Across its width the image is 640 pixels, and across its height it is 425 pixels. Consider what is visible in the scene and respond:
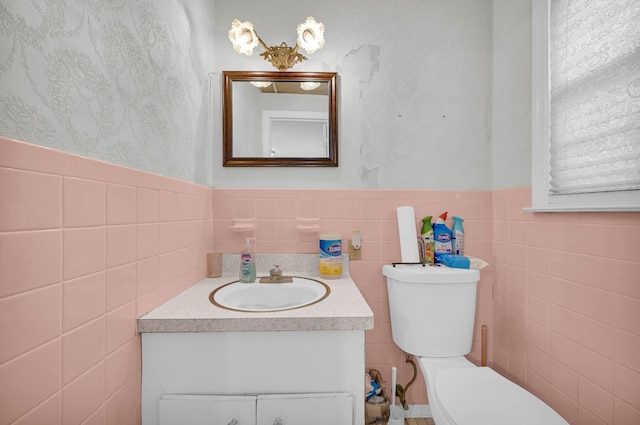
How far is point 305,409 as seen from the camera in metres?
0.83

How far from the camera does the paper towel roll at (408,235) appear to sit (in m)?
1.39

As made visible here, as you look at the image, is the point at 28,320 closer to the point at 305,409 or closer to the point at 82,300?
the point at 82,300

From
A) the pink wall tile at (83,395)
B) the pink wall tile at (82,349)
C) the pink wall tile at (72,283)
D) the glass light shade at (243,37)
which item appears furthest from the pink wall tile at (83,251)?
the glass light shade at (243,37)

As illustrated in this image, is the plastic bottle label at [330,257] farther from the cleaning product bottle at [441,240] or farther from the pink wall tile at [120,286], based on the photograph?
the pink wall tile at [120,286]

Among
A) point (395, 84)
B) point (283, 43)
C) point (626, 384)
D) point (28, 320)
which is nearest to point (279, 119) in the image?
point (283, 43)

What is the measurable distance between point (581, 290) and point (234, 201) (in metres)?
1.47

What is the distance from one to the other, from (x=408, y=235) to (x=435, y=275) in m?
0.23

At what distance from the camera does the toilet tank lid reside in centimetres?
123

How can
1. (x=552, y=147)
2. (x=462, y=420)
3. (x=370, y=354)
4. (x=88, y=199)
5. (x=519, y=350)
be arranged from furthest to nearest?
(x=370, y=354)
(x=519, y=350)
(x=552, y=147)
(x=462, y=420)
(x=88, y=199)

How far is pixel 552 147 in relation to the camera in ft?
3.76

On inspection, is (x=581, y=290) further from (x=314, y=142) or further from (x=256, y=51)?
(x=256, y=51)

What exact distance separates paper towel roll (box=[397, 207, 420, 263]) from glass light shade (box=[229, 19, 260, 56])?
3.44 ft

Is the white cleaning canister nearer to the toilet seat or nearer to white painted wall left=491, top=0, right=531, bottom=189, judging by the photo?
the toilet seat

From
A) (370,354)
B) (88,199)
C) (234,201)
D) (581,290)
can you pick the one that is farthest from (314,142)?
(581,290)
